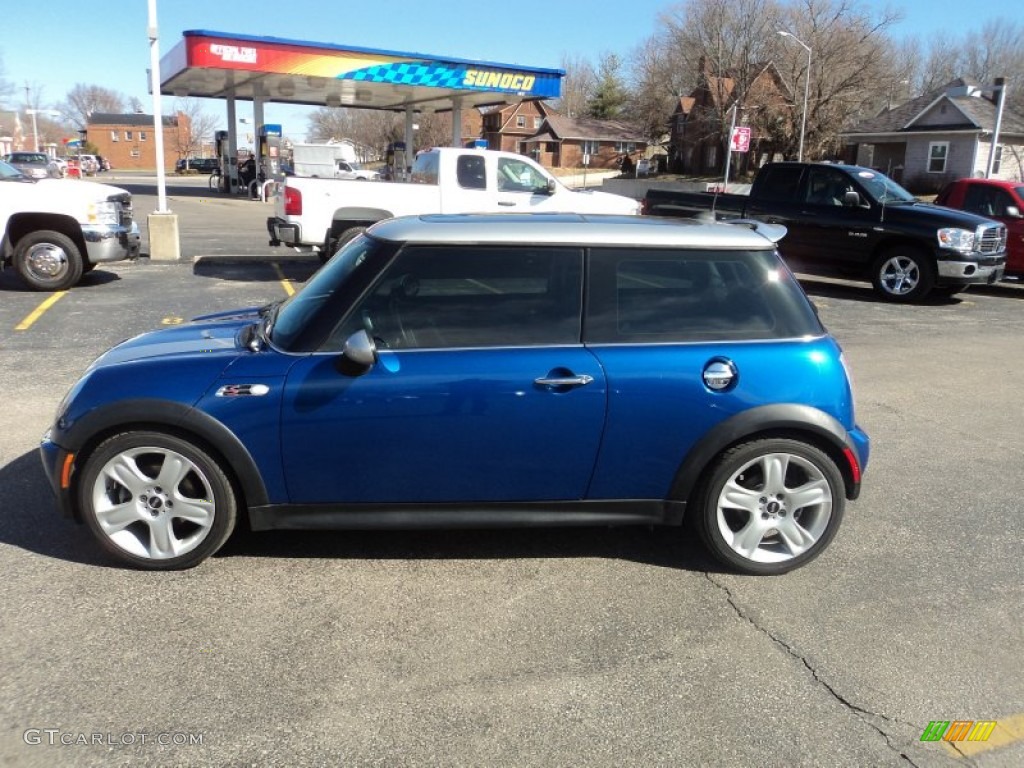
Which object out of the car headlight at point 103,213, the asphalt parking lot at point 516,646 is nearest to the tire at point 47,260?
the car headlight at point 103,213

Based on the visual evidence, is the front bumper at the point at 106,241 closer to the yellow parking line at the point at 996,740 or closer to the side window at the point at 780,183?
the side window at the point at 780,183

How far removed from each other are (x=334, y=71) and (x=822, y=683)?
3024cm

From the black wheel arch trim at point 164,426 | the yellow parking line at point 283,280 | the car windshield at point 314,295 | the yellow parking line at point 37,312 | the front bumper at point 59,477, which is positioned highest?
the car windshield at point 314,295

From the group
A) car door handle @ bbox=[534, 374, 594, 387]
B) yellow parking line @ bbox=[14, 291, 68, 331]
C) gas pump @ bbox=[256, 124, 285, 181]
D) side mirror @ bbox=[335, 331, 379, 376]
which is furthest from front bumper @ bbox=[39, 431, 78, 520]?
gas pump @ bbox=[256, 124, 285, 181]

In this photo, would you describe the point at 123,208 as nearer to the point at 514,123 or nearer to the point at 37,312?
the point at 37,312

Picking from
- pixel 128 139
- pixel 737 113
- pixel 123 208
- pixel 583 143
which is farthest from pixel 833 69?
pixel 128 139

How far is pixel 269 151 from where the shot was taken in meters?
34.5

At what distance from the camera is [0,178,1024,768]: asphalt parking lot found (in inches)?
103

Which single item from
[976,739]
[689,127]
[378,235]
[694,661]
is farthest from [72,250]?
[689,127]

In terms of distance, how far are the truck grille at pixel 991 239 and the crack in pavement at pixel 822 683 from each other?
10.7 meters

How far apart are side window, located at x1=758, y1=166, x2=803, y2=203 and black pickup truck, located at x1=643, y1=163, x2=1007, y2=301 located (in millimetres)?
16

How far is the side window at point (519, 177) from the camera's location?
1265 centimetres

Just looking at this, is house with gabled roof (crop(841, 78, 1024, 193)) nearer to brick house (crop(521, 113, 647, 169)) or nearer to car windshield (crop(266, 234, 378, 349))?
brick house (crop(521, 113, 647, 169))

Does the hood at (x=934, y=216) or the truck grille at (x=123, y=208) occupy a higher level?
the hood at (x=934, y=216)
